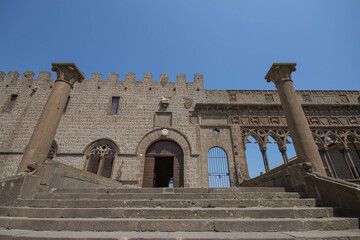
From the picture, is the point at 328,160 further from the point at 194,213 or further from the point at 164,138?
the point at 194,213

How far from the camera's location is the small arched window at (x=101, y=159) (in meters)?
11.0

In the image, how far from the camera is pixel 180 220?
298cm

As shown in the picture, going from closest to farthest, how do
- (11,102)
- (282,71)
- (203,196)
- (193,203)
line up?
(193,203) < (203,196) < (282,71) < (11,102)

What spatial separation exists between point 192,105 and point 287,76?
7.24m

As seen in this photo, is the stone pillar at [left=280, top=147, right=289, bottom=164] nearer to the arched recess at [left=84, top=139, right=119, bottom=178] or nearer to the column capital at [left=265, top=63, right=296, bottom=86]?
the column capital at [left=265, top=63, right=296, bottom=86]

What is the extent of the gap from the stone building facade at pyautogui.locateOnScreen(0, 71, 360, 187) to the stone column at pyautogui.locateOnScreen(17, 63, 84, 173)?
536 cm

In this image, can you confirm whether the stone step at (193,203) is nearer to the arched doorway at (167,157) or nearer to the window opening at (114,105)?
the arched doorway at (167,157)

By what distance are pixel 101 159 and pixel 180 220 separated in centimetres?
977

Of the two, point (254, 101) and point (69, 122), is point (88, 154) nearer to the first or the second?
point (69, 122)

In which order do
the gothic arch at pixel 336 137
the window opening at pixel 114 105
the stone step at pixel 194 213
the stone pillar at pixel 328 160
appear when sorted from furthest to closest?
the window opening at pixel 114 105 < the gothic arch at pixel 336 137 < the stone pillar at pixel 328 160 < the stone step at pixel 194 213

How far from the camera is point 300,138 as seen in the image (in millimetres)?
5789

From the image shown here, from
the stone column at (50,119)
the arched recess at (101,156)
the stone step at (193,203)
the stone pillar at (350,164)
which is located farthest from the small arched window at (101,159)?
the stone pillar at (350,164)

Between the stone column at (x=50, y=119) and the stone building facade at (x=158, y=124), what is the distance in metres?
5.36

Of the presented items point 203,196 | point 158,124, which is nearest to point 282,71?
point 203,196
